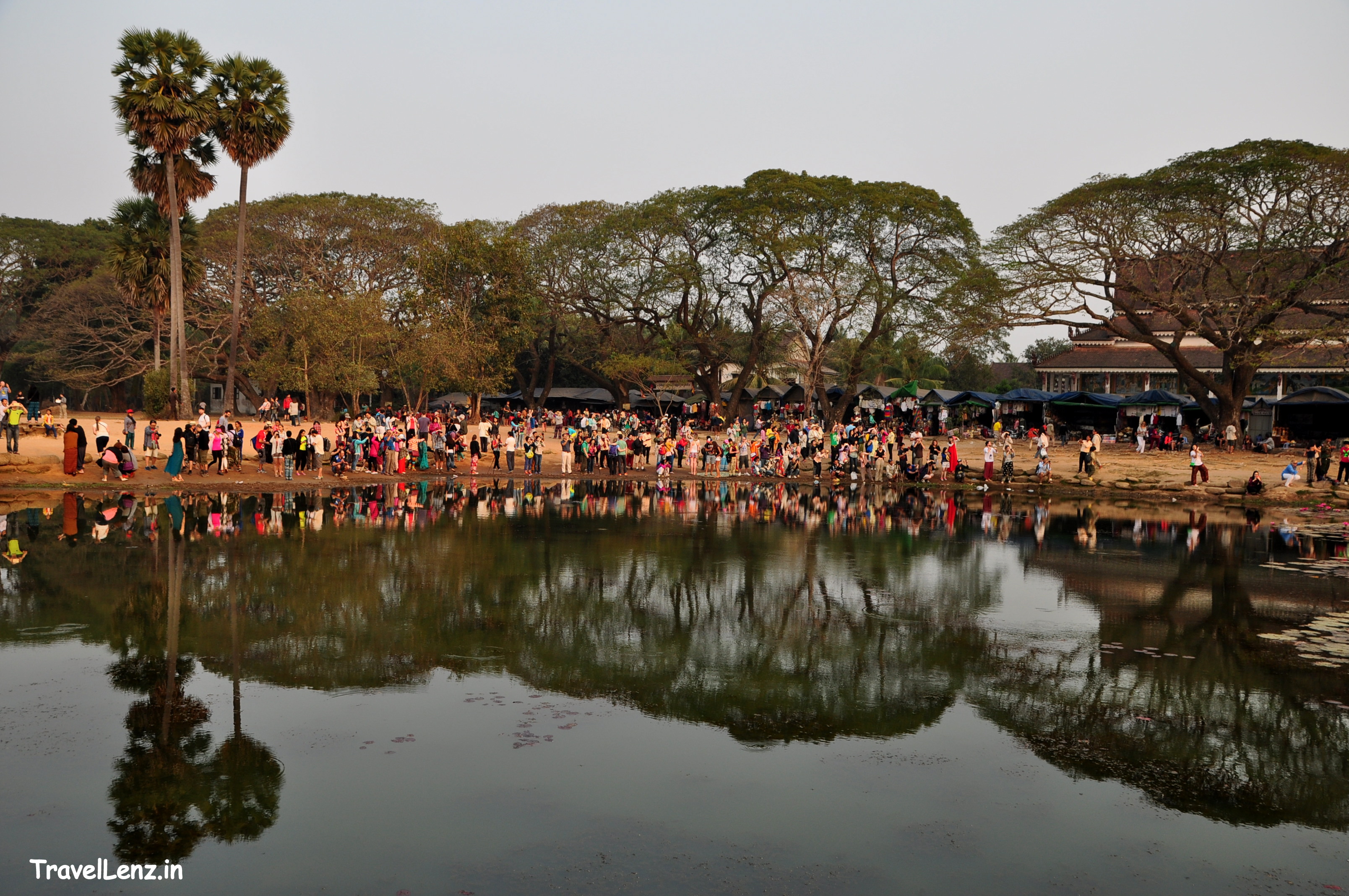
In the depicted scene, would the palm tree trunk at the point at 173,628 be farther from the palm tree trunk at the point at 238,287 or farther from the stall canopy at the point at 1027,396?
the stall canopy at the point at 1027,396

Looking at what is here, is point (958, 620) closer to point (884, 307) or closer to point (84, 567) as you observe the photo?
Answer: point (84, 567)

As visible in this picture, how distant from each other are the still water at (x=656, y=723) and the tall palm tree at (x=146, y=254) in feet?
78.1

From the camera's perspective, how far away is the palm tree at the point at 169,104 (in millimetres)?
31812

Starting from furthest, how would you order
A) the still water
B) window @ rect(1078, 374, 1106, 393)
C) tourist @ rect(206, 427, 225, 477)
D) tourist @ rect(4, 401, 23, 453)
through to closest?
window @ rect(1078, 374, 1106, 393), tourist @ rect(4, 401, 23, 453), tourist @ rect(206, 427, 225, 477), the still water

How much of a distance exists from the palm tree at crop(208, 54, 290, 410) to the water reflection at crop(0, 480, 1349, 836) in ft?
66.6

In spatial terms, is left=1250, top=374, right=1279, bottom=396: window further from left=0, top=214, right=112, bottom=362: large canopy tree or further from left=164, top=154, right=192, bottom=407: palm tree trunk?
left=0, top=214, right=112, bottom=362: large canopy tree

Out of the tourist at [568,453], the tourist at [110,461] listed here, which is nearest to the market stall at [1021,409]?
the tourist at [568,453]

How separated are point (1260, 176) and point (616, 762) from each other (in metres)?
34.3

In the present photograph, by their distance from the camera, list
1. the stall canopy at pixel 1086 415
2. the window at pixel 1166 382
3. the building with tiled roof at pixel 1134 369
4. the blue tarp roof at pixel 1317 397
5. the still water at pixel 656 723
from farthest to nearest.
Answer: the window at pixel 1166 382
the building with tiled roof at pixel 1134 369
the stall canopy at pixel 1086 415
the blue tarp roof at pixel 1317 397
the still water at pixel 656 723

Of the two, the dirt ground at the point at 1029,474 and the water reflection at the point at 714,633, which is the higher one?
the dirt ground at the point at 1029,474

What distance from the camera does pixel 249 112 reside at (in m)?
34.9

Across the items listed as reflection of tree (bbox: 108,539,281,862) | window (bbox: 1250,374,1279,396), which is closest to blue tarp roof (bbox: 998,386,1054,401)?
window (bbox: 1250,374,1279,396)

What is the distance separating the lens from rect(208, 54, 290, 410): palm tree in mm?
34562

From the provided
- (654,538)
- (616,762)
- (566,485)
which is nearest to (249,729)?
(616,762)
